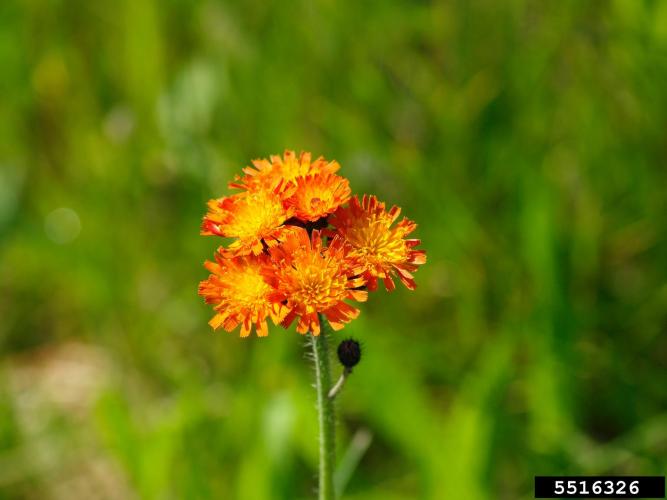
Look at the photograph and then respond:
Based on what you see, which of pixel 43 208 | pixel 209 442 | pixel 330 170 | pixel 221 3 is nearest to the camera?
pixel 330 170

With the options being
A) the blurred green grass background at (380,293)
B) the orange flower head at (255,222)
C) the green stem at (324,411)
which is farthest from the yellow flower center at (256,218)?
the blurred green grass background at (380,293)

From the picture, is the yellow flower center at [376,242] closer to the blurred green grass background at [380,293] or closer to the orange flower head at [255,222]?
the orange flower head at [255,222]

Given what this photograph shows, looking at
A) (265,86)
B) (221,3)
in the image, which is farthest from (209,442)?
(221,3)

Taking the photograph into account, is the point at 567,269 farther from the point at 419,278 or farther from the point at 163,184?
the point at 163,184

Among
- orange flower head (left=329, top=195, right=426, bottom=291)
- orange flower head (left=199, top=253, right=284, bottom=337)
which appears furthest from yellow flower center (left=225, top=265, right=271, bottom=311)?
orange flower head (left=329, top=195, right=426, bottom=291)

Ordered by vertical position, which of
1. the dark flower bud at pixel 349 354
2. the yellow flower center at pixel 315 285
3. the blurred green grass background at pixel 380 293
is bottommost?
the dark flower bud at pixel 349 354

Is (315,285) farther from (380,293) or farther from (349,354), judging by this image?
(380,293)

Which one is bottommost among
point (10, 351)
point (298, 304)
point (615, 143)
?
point (298, 304)

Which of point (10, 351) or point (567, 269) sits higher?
point (567, 269)
